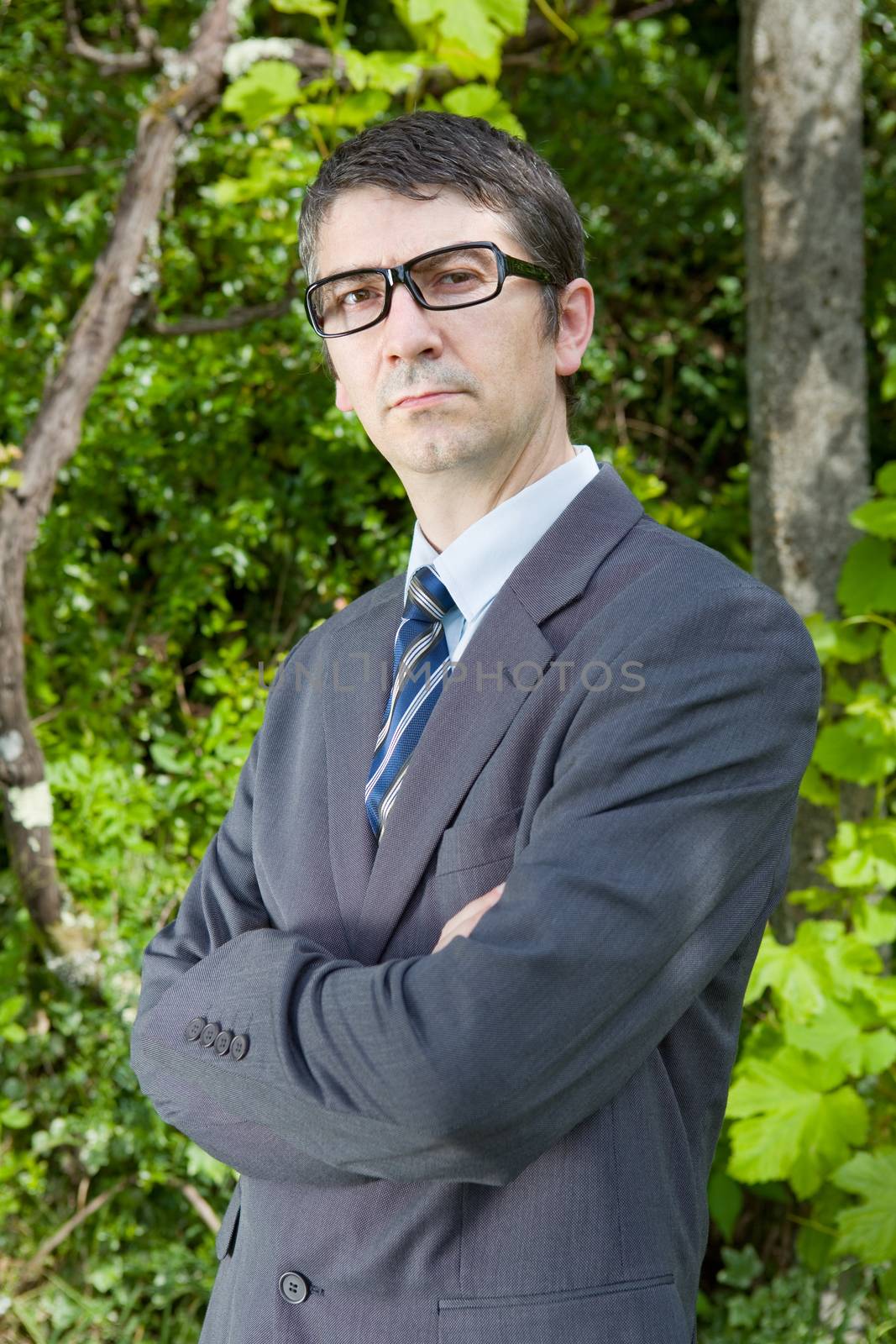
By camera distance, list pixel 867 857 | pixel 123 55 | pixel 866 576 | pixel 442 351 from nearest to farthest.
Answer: pixel 442 351, pixel 867 857, pixel 866 576, pixel 123 55

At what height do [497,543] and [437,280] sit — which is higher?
[437,280]

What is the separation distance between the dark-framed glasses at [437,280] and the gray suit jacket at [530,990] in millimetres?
286

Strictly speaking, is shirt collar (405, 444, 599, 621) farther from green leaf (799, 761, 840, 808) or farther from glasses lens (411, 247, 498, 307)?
green leaf (799, 761, 840, 808)

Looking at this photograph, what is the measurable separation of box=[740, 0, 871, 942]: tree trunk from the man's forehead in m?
1.54

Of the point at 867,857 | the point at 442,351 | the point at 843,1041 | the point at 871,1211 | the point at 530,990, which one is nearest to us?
the point at 530,990

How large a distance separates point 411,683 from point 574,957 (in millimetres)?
504

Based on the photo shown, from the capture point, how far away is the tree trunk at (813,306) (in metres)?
2.73

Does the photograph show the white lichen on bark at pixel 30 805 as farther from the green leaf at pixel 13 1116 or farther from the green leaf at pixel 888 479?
the green leaf at pixel 888 479

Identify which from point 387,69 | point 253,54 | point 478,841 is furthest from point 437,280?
point 253,54

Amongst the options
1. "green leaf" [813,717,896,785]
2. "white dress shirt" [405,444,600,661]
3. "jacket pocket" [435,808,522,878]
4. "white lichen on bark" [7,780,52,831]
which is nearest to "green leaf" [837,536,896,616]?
"green leaf" [813,717,896,785]

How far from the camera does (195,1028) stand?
1.24 meters

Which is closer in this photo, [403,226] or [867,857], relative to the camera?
[403,226]

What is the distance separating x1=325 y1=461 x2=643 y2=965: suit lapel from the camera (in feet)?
4.05

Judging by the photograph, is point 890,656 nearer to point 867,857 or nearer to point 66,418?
point 867,857
